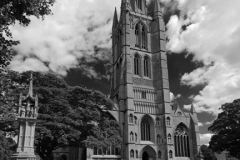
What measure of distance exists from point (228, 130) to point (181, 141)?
1531 centimetres

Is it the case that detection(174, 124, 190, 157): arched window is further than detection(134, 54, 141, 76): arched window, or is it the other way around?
detection(134, 54, 141, 76): arched window

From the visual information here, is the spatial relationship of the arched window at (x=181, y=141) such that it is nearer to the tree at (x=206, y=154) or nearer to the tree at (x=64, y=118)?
the tree at (x=206, y=154)

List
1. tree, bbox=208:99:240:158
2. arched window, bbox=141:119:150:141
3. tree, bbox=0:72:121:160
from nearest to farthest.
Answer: tree, bbox=0:72:121:160
tree, bbox=208:99:240:158
arched window, bbox=141:119:150:141

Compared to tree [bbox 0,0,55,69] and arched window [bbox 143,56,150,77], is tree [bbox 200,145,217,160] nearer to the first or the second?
arched window [bbox 143,56,150,77]

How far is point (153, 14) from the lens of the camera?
2057 inches

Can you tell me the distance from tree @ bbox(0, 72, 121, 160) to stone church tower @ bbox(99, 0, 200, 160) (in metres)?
14.6

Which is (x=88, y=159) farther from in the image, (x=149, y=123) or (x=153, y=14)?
(x=153, y=14)

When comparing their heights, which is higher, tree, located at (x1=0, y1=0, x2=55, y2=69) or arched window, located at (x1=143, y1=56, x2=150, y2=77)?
arched window, located at (x1=143, y1=56, x2=150, y2=77)

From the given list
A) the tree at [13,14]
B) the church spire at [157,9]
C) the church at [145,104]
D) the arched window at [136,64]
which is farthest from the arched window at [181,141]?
the tree at [13,14]

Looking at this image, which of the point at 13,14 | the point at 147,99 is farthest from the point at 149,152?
the point at 13,14

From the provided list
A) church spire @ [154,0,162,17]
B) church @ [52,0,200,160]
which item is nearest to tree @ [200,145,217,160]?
church @ [52,0,200,160]

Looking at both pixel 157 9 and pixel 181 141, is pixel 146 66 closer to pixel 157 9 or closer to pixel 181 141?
pixel 157 9

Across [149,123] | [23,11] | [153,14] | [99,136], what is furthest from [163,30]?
[23,11]

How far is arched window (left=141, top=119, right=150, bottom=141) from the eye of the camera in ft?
131
